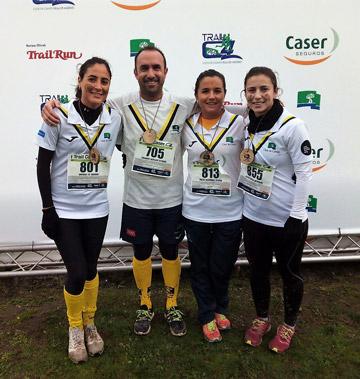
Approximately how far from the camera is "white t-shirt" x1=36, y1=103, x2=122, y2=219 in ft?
6.81

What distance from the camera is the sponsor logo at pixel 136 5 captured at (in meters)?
3.03

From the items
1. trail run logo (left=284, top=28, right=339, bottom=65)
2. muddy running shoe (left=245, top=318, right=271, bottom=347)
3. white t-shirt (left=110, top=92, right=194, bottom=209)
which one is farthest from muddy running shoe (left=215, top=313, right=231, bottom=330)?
trail run logo (left=284, top=28, right=339, bottom=65)

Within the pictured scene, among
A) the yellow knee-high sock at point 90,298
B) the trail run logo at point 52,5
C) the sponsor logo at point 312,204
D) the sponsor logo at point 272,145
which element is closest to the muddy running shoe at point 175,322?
the yellow knee-high sock at point 90,298

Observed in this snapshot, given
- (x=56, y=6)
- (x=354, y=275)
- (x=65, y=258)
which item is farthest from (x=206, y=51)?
(x=354, y=275)

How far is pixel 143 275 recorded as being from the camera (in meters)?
2.64

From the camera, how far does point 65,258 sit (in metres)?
2.19

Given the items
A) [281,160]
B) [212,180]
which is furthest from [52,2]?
[281,160]

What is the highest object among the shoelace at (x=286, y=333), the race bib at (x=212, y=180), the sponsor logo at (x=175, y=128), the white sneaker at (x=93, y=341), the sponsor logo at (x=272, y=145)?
the sponsor logo at (x=175, y=128)

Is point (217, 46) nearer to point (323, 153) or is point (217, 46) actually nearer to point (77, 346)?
point (323, 153)

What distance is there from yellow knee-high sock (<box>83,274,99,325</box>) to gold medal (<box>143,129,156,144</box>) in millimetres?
971

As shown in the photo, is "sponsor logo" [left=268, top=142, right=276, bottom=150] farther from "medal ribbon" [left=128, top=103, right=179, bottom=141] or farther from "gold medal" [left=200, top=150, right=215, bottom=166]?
"medal ribbon" [left=128, top=103, right=179, bottom=141]

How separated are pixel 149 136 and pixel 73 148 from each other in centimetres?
48

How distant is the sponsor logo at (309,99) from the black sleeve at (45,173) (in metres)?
2.25

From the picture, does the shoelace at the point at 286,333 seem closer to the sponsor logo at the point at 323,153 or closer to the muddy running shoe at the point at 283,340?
the muddy running shoe at the point at 283,340
